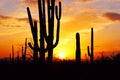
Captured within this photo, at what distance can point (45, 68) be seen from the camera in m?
14.7

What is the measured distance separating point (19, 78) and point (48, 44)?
3.26 metres

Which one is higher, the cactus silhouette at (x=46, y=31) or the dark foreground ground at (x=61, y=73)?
the cactus silhouette at (x=46, y=31)

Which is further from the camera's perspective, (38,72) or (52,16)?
(38,72)

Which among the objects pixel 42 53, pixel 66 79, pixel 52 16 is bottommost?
pixel 66 79

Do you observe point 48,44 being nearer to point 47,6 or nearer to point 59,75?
point 47,6

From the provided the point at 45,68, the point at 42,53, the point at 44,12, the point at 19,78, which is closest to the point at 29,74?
the point at 19,78

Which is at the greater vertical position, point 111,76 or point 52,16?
point 52,16

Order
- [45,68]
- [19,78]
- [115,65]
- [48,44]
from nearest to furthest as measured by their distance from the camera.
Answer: [48,44] < [45,68] < [19,78] < [115,65]

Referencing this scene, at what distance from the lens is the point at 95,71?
16.1m

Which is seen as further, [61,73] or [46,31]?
[61,73]

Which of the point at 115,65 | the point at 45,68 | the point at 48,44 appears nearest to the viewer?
the point at 48,44

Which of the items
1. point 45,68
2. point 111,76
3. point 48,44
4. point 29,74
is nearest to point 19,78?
point 29,74

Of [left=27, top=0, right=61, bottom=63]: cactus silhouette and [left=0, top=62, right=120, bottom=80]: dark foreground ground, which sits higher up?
[left=27, top=0, right=61, bottom=63]: cactus silhouette

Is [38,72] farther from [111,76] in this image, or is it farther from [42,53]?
[111,76]
